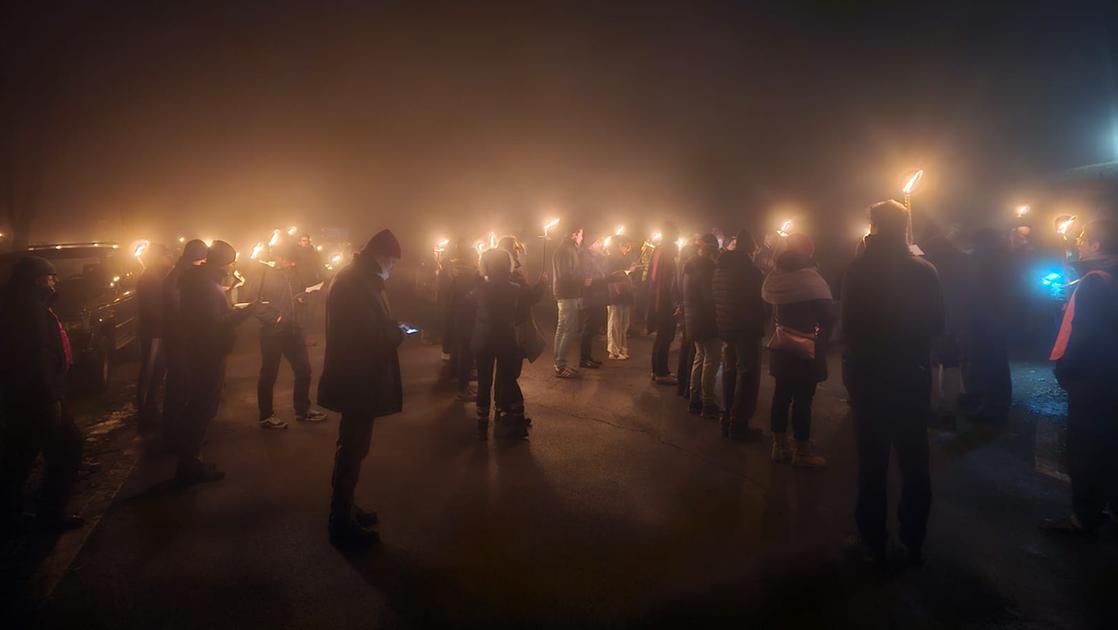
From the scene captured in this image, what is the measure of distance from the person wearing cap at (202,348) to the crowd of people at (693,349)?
0.02 metres

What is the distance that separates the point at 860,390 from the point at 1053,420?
5258 millimetres

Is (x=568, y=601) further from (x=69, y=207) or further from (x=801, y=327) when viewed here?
(x=69, y=207)

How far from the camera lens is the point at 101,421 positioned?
7223mm

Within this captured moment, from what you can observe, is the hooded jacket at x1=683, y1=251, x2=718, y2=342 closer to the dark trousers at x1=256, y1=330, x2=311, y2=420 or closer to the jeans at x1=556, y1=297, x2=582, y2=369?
the jeans at x1=556, y1=297, x2=582, y2=369

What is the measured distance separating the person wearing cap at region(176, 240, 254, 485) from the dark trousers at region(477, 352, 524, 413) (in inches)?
99.5

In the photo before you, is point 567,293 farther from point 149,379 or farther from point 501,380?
point 149,379

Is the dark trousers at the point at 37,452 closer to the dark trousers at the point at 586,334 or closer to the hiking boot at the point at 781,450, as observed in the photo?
the hiking boot at the point at 781,450

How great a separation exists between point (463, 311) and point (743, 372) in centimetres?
430

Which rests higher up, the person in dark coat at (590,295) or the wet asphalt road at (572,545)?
the person in dark coat at (590,295)

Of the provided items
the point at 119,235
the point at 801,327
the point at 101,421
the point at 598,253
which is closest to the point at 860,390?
the point at 801,327

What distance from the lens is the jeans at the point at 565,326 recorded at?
9328mm

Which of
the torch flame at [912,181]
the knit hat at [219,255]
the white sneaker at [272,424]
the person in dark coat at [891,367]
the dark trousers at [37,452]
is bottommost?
the white sneaker at [272,424]

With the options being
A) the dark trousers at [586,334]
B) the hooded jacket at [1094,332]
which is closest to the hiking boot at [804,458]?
the hooded jacket at [1094,332]

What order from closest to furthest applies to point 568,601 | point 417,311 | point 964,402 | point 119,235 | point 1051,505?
point 568,601 → point 1051,505 → point 964,402 → point 417,311 → point 119,235
